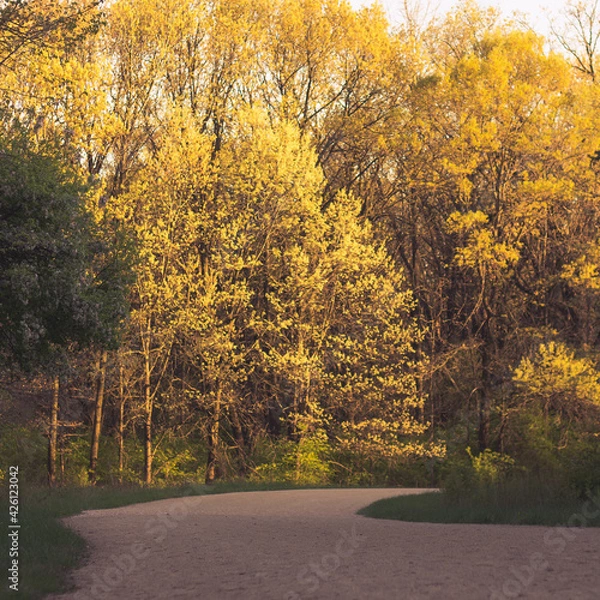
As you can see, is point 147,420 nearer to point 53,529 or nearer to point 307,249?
point 307,249

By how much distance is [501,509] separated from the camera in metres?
14.0

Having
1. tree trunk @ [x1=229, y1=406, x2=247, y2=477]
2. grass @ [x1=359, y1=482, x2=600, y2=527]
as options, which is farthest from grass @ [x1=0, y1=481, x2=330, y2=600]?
tree trunk @ [x1=229, y1=406, x2=247, y2=477]

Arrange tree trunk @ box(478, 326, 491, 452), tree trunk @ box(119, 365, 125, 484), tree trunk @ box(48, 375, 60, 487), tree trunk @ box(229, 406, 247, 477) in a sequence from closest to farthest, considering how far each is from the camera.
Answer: tree trunk @ box(48, 375, 60, 487)
tree trunk @ box(119, 365, 125, 484)
tree trunk @ box(229, 406, 247, 477)
tree trunk @ box(478, 326, 491, 452)

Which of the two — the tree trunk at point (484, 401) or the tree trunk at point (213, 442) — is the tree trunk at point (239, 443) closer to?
the tree trunk at point (213, 442)

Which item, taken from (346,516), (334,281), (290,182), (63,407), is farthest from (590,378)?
(63,407)

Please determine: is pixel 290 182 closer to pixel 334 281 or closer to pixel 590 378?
pixel 334 281

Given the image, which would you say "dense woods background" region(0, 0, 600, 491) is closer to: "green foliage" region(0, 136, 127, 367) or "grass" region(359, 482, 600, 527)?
"green foliage" region(0, 136, 127, 367)

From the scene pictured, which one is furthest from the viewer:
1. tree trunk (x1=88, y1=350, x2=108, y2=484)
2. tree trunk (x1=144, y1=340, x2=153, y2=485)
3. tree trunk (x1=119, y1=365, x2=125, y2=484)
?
tree trunk (x1=119, y1=365, x2=125, y2=484)

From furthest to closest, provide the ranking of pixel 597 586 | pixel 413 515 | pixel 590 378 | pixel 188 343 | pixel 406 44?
pixel 406 44 < pixel 188 343 < pixel 590 378 < pixel 413 515 < pixel 597 586

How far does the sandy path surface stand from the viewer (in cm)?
827

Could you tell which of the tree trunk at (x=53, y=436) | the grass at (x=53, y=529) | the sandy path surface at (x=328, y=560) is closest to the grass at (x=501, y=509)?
the sandy path surface at (x=328, y=560)

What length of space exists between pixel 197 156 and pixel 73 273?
45.8 ft

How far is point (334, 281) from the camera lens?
30.2 metres

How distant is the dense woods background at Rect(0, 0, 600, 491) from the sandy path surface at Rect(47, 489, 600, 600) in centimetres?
1324
